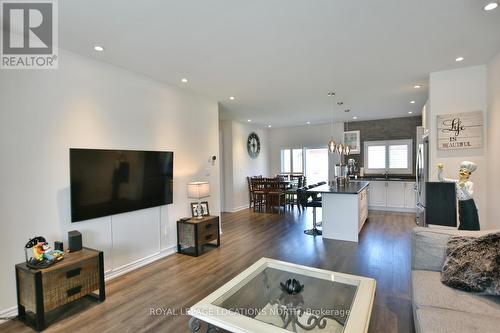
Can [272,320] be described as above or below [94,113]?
below

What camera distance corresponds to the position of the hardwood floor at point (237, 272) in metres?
2.29

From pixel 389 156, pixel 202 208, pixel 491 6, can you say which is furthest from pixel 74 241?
pixel 389 156

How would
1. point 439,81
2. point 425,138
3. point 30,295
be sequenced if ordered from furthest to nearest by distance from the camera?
point 425,138
point 439,81
point 30,295

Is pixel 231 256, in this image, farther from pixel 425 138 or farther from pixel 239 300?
pixel 425 138

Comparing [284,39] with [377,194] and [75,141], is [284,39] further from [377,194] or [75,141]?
[377,194]

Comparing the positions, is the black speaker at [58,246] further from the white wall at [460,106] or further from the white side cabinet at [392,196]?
the white side cabinet at [392,196]

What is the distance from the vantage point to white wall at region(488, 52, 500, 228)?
3.01m

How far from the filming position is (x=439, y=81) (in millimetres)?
3654

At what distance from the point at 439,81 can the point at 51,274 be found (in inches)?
205

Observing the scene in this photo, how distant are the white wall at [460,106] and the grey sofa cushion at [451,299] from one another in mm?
2239

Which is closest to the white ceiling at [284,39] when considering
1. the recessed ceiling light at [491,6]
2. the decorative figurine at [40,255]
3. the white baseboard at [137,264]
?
the recessed ceiling light at [491,6]

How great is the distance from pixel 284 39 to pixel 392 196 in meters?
5.95

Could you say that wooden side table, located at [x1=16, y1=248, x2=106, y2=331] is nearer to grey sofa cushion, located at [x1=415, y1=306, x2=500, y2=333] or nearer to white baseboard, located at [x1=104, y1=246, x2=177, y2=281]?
white baseboard, located at [x1=104, y1=246, x2=177, y2=281]

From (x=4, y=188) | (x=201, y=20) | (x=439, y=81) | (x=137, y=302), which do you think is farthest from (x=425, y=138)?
(x=4, y=188)
